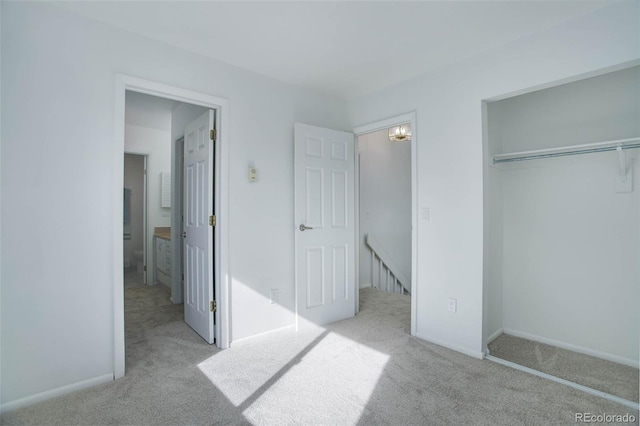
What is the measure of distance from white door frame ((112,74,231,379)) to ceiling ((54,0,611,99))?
1.24 feet

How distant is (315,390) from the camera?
216 cm

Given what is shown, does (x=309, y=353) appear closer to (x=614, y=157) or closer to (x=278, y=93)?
(x=278, y=93)

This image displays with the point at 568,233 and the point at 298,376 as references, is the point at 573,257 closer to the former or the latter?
the point at 568,233

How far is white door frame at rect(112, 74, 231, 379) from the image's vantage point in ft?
7.47

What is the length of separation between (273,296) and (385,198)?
8.92 feet

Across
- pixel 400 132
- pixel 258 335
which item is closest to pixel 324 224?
pixel 258 335

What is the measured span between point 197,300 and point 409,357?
2.00 m

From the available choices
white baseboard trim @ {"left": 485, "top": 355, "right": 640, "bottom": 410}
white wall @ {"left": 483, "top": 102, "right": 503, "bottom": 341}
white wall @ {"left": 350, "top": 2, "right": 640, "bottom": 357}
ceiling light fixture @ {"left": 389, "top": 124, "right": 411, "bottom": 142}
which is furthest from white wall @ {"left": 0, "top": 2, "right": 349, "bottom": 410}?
white baseboard trim @ {"left": 485, "top": 355, "right": 640, "bottom": 410}

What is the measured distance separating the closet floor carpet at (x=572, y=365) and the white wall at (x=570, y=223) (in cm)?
13

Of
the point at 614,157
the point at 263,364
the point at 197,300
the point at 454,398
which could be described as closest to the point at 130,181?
the point at 197,300

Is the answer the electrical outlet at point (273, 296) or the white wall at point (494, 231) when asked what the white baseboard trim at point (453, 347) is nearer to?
the white wall at point (494, 231)

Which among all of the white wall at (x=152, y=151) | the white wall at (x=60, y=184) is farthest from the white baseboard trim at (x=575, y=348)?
the white wall at (x=152, y=151)

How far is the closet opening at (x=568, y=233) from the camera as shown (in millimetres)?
2525

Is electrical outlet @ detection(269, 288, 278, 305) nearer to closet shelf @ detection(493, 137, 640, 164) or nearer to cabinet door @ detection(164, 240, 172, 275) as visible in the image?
cabinet door @ detection(164, 240, 172, 275)
